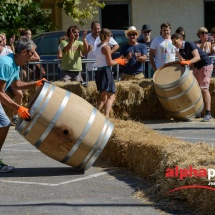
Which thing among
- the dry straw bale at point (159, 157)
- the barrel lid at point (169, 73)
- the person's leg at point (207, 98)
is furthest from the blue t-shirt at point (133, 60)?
the dry straw bale at point (159, 157)

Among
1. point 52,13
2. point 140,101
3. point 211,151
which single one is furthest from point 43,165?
point 52,13

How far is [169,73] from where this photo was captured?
52.0 ft

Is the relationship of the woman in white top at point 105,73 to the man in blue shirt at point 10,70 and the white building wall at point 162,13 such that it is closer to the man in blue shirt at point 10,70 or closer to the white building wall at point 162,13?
the man in blue shirt at point 10,70

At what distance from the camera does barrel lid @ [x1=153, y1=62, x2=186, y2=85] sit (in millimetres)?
15734

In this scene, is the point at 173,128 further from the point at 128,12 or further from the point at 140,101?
the point at 128,12

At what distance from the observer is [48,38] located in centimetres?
1973

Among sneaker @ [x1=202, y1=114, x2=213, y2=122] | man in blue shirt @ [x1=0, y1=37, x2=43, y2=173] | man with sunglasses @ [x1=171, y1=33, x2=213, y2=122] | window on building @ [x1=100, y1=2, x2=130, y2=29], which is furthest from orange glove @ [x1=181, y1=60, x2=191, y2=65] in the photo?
window on building @ [x1=100, y1=2, x2=130, y2=29]

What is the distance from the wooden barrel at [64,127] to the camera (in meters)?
9.70

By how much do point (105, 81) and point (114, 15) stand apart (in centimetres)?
1350

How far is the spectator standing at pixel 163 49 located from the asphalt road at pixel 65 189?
5007 millimetres

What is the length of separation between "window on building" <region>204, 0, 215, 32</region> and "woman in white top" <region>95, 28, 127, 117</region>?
543 inches

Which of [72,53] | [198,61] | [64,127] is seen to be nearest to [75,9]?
[72,53]

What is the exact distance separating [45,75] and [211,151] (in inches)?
359

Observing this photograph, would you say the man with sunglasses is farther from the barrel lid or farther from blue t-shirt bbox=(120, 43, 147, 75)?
blue t-shirt bbox=(120, 43, 147, 75)
